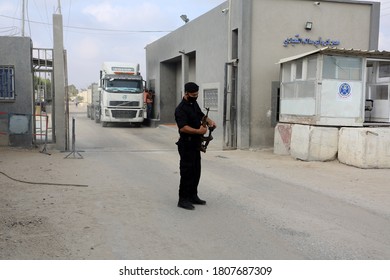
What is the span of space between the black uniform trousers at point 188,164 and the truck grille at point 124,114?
1845cm

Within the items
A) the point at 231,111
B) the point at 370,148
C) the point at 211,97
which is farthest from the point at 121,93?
the point at 370,148

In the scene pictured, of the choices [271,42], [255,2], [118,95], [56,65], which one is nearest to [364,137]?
[271,42]

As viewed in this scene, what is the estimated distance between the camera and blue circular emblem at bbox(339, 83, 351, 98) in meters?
11.5

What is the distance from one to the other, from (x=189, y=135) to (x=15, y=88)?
8.91 m

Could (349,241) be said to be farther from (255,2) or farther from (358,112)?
(255,2)

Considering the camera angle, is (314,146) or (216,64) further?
(216,64)

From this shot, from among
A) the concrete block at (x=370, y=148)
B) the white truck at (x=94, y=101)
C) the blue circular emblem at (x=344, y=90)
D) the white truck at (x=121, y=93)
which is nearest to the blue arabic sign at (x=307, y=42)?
the blue circular emblem at (x=344, y=90)

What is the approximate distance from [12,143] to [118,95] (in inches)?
446

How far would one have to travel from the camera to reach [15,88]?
1290 cm

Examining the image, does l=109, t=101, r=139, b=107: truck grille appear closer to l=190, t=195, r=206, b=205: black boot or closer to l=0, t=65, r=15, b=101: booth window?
l=0, t=65, r=15, b=101: booth window

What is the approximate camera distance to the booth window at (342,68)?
450 inches

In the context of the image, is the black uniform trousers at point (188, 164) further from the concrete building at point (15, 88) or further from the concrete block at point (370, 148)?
the concrete building at point (15, 88)

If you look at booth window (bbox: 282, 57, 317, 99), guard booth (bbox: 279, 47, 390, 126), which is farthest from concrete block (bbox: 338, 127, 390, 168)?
booth window (bbox: 282, 57, 317, 99)

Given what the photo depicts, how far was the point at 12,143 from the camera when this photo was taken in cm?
1302
